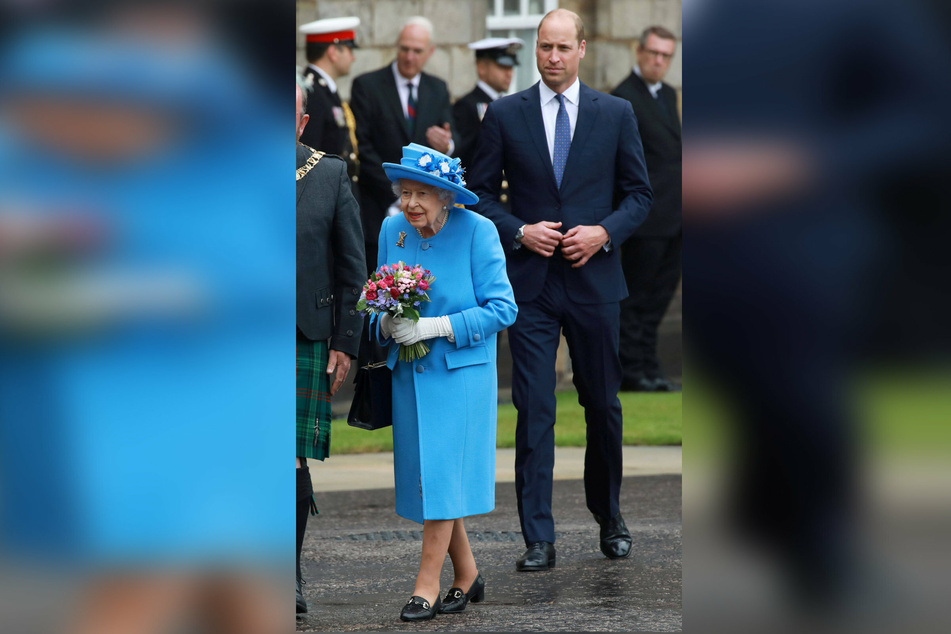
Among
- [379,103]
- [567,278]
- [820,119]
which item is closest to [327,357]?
[567,278]

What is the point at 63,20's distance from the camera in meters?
3.11

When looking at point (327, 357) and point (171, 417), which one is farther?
point (327, 357)

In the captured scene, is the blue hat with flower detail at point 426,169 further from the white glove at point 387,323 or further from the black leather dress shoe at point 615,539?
the black leather dress shoe at point 615,539

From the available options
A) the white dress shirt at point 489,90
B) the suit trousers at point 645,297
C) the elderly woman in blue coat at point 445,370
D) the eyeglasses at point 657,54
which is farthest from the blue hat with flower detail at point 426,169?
the eyeglasses at point 657,54

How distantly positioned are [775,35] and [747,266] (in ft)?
1.72

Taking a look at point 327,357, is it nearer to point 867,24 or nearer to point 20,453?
point 20,453

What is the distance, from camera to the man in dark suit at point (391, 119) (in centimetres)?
1052

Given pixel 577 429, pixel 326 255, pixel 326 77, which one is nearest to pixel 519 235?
pixel 326 255

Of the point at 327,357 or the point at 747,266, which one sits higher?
the point at 747,266

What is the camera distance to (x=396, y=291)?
4.94 m

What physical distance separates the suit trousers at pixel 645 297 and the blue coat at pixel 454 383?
617cm

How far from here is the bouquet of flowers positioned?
4.93m

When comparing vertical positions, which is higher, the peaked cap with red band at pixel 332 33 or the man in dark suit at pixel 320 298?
the peaked cap with red band at pixel 332 33

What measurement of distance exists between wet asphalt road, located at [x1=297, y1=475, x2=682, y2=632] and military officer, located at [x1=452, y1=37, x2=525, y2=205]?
12.8ft
